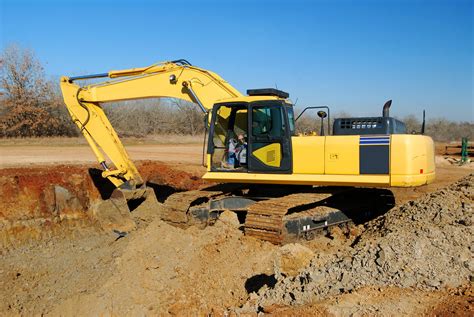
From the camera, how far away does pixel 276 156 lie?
8.62 meters

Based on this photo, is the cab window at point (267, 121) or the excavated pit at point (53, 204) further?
the excavated pit at point (53, 204)

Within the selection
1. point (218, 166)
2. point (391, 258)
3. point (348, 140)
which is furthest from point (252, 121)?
point (391, 258)

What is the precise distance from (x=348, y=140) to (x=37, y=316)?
17.9ft

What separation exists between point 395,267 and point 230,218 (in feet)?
12.7

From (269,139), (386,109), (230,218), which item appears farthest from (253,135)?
(386,109)

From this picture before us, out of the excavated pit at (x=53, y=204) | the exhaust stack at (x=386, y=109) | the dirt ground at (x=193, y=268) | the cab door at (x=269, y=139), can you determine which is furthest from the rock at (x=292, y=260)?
the excavated pit at (x=53, y=204)

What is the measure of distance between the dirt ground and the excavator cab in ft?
3.60

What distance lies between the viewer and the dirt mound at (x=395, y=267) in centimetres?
535

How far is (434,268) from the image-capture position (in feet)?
18.0

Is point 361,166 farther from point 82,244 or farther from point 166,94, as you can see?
point 82,244

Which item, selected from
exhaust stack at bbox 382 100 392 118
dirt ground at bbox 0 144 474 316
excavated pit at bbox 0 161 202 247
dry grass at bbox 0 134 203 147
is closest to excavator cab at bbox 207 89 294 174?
dirt ground at bbox 0 144 474 316

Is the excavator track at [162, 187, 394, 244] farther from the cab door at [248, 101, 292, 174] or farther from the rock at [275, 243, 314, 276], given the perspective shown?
the rock at [275, 243, 314, 276]

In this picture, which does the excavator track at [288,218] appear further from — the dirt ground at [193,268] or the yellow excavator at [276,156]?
the dirt ground at [193,268]

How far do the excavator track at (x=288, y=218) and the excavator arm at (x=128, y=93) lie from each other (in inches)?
104
